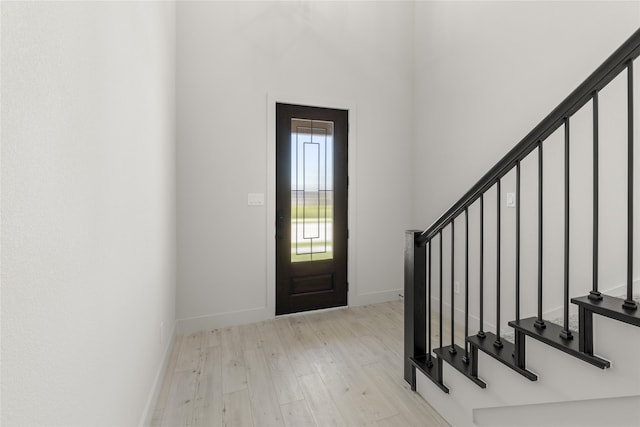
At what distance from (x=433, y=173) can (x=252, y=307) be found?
8.12ft

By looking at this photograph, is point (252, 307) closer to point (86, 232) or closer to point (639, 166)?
point (86, 232)

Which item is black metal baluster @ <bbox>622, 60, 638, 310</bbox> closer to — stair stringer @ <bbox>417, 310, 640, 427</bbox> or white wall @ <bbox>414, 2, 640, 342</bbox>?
stair stringer @ <bbox>417, 310, 640, 427</bbox>

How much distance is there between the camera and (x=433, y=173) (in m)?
3.43

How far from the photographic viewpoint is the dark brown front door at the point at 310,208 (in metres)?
3.24

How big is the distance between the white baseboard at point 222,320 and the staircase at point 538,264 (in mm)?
1623

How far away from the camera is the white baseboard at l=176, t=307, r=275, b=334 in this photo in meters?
2.90

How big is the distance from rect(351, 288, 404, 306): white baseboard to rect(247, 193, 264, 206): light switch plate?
5.22ft

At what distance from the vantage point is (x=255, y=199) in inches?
123

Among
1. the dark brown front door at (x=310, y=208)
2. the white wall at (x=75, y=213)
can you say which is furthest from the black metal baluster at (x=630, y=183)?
the dark brown front door at (x=310, y=208)

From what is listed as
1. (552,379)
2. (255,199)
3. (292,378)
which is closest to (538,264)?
(552,379)

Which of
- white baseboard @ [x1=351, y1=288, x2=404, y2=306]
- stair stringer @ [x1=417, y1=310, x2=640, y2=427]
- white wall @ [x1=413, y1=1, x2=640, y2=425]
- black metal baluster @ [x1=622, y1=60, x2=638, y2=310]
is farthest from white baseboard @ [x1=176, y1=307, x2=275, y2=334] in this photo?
black metal baluster @ [x1=622, y1=60, x2=638, y2=310]

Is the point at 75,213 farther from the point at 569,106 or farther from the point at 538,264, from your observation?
the point at 538,264

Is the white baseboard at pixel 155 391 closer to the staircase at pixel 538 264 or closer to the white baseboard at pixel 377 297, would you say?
the staircase at pixel 538 264

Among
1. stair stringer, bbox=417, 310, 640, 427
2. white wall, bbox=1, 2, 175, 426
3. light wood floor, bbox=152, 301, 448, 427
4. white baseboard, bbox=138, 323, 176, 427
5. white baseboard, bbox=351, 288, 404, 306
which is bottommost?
light wood floor, bbox=152, 301, 448, 427
